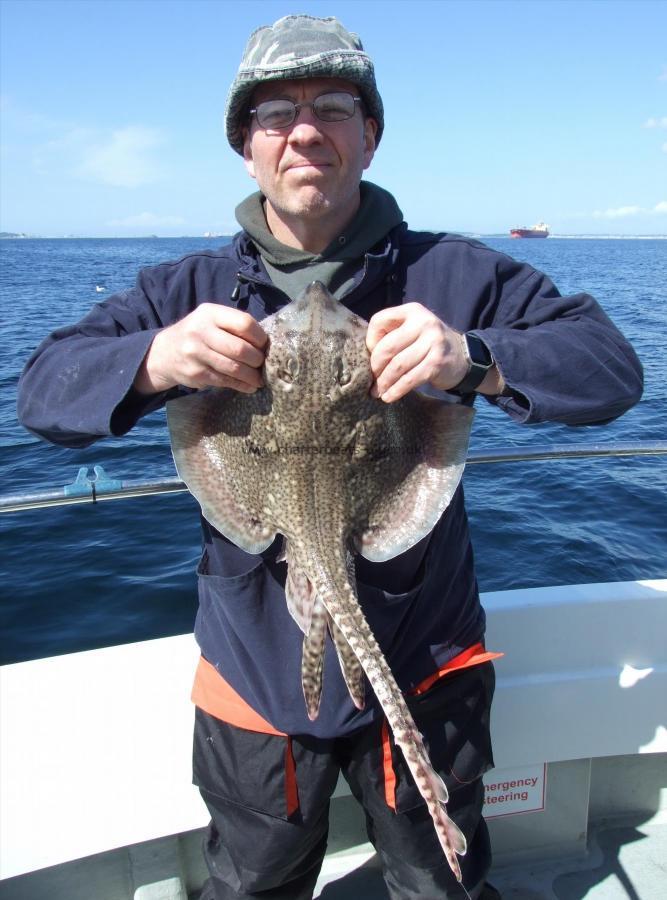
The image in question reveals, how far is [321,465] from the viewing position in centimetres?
227

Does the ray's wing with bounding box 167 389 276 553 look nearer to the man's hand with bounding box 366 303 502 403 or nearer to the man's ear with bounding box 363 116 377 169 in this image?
the man's hand with bounding box 366 303 502 403

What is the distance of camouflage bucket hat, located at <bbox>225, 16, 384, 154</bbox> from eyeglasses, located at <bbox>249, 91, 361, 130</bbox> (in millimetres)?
62

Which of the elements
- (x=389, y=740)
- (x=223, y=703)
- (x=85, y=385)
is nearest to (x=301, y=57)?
(x=85, y=385)

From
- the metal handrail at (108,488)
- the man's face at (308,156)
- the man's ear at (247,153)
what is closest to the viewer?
the man's face at (308,156)

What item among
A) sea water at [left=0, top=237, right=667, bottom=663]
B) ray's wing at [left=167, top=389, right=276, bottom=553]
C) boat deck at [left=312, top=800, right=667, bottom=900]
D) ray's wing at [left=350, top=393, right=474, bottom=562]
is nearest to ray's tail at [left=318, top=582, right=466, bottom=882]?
ray's wing at [left=350, top=393, right=474, bottom=562]

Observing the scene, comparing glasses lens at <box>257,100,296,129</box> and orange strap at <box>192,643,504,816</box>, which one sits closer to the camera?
glasses lens at <box>257,100,296,129</box>

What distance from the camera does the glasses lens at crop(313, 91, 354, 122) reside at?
7.94ft

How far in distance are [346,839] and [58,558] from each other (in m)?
6.25

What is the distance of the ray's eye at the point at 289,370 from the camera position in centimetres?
216

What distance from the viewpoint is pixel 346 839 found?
12.2 ft

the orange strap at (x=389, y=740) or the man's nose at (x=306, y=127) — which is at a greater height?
the man's nose at (x=306, y=127)

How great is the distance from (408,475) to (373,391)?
1.08 feet

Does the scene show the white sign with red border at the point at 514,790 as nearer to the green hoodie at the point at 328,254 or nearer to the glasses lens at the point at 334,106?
the green hoodie at the point at 328,254

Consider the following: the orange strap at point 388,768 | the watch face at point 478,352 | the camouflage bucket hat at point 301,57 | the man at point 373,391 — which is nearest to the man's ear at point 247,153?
the man at point 373,391
